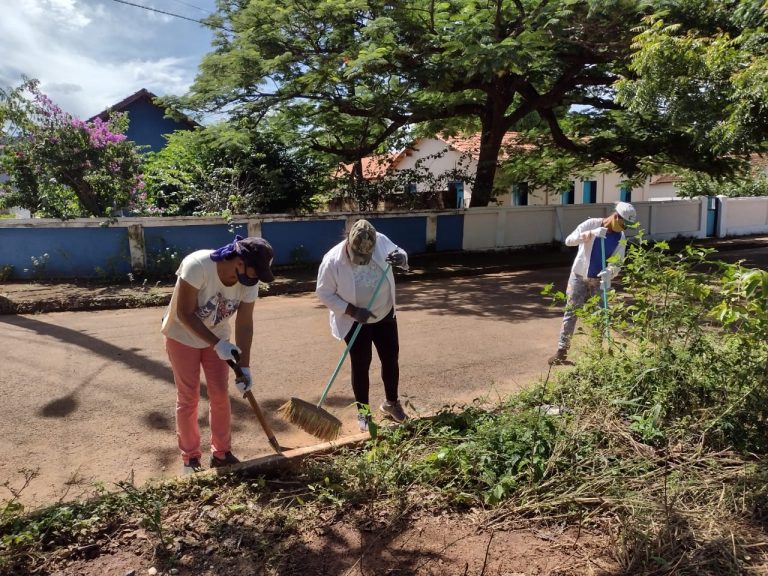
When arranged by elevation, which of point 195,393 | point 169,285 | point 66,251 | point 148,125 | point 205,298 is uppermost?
point 148,125

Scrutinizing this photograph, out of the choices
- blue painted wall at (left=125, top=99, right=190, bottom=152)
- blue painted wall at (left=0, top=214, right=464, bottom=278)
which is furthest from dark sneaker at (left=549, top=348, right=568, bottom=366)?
blue painted wall at (left=125, top=99, right=190, bottom=152)

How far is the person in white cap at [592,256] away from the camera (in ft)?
17.5

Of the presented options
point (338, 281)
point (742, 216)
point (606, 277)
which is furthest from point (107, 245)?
point (742, 216)

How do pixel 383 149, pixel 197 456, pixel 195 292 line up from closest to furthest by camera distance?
pixel 195 292 < pixel 197 456 < pixel 383 149

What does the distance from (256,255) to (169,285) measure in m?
7.66

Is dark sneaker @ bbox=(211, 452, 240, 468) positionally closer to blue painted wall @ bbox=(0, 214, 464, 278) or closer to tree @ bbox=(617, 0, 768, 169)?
tree @ bbox=(617, 0, 768, 169)

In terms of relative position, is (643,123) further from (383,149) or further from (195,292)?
(195,292)

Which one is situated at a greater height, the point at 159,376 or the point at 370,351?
the point at 370,351

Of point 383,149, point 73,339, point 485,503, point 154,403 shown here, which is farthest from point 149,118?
point 485,503

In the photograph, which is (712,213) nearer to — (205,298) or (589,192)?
(589,192)

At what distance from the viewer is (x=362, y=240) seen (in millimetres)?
3844

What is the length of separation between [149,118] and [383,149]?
30.1 ft

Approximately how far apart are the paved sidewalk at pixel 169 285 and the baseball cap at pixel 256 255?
6.80 metres

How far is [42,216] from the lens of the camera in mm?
10781
